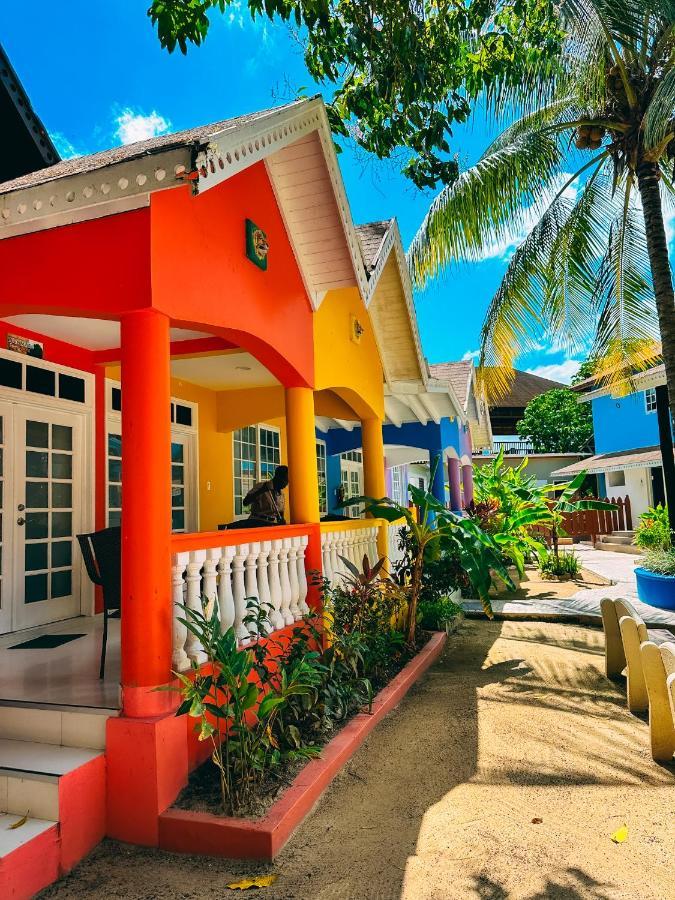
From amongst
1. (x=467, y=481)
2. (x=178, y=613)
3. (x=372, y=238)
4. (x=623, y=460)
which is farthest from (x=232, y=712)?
(x=623, y=460)

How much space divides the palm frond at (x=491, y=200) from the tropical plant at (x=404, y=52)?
1.23 meters

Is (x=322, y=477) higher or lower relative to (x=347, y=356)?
lower

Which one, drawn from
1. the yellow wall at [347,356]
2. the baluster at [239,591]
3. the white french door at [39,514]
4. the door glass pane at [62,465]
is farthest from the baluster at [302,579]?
the door glass pane at [62,465]

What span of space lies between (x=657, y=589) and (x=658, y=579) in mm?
186

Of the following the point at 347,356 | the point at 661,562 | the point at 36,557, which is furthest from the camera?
the point at 661,562

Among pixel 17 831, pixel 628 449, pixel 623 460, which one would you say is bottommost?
pixel 17 831

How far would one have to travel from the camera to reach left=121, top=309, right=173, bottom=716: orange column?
359 cm

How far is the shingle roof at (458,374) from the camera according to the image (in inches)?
679

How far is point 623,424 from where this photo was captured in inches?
1025

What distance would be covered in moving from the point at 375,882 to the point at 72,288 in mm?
3780

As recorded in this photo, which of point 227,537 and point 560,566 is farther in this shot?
point 560,566

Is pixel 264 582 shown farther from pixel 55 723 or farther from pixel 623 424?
pixel 623 424

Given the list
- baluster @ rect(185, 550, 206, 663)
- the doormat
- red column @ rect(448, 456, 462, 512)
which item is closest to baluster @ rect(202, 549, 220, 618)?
baluster @ rect(185, 550, 206, 663)

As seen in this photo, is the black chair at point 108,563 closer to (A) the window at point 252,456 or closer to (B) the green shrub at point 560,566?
(A) the window at point 252,456
